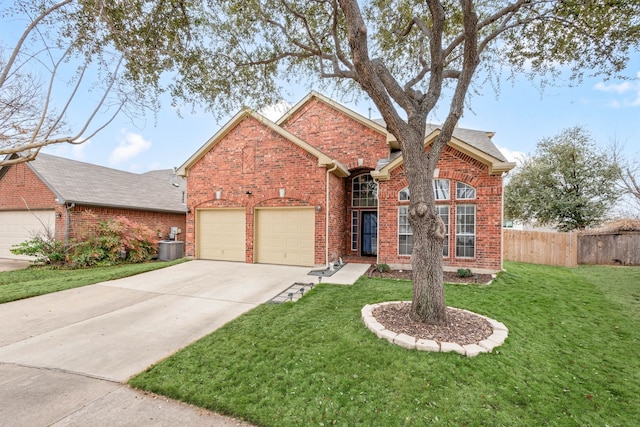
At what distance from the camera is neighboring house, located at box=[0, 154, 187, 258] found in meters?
11.1

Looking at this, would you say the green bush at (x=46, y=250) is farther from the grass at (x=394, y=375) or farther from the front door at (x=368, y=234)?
the front door at (x=368, y=234)

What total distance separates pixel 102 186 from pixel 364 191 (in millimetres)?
12003

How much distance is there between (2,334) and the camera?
4.49m

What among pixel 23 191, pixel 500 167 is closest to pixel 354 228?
pixel 500 167

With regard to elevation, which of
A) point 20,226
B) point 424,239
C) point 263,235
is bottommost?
point 263,235

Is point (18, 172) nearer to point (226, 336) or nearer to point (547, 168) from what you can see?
point (226, 336)

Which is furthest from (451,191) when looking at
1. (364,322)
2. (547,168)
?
(547,168)

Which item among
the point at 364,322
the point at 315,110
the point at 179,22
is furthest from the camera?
the point at 315,110

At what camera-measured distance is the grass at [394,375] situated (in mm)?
2746

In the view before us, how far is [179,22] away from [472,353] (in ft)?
27.9

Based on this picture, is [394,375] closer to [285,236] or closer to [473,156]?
[285,236]

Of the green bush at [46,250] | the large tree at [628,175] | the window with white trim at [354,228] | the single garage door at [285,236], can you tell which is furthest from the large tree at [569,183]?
the green bush at [46,250]

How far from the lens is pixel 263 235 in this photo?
10.7 meters

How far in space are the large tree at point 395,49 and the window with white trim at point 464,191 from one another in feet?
10.8
